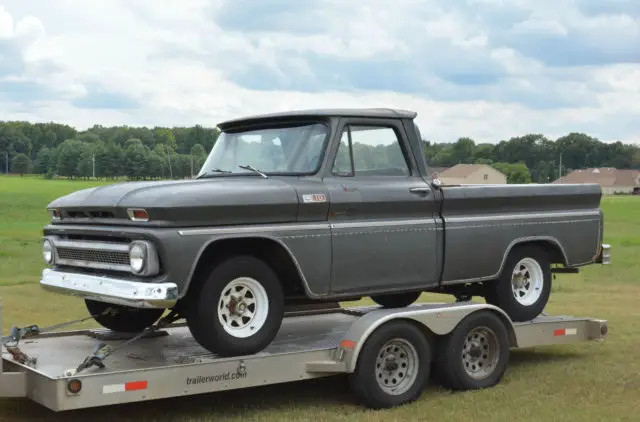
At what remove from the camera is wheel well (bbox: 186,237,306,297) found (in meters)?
6.54

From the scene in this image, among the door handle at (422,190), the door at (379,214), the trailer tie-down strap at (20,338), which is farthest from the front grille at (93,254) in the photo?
the door handle at (422,190)

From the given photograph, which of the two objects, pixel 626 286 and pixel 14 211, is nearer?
pixel 626 286

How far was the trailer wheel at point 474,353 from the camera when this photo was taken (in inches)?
296

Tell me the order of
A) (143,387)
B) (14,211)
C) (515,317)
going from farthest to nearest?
(14,211), (515,317), (143,387)

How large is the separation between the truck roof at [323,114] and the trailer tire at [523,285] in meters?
1.77

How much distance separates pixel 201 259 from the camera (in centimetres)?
660

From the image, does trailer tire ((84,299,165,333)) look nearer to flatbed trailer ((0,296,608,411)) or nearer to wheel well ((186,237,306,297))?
flatbed trailer ((0,296,608,411))

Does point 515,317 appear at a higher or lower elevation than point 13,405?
higher

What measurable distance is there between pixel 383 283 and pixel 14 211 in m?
40.1

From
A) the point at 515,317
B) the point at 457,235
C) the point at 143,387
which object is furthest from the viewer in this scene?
the point at 515,317

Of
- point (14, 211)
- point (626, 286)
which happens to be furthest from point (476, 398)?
point (14, 211)

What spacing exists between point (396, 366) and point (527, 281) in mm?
2193

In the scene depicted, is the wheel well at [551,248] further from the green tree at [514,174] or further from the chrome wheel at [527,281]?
the green tree at [514,174]

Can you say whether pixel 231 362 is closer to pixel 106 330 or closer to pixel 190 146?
pixel 106 330
